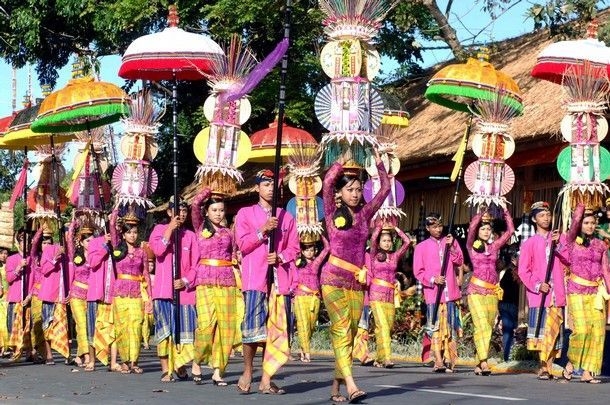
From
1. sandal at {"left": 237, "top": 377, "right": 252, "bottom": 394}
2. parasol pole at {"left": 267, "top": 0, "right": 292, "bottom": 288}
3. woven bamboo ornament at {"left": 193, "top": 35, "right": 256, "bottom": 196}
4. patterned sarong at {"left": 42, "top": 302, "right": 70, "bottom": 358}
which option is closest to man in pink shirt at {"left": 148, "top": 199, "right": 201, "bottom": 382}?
woven bamboo ornament at {"left": 193, "top": 35, "right": 256, "bottom": 196}

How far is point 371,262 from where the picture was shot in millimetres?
17609

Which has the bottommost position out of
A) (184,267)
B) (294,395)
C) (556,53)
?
(294,395)

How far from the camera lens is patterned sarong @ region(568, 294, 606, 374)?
1408 cm

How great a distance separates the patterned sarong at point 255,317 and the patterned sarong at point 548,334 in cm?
357

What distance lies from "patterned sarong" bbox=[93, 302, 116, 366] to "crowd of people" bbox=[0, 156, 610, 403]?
21 millimetres

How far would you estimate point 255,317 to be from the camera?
41.1 ft

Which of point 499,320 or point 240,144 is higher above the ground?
point 240,144

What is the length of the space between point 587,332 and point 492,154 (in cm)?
262

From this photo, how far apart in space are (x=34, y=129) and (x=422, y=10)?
28.0 ft

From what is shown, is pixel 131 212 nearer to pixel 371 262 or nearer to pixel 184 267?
pixel 184 267

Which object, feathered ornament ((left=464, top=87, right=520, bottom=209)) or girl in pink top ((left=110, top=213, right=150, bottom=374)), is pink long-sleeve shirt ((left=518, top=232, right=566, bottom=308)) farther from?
girl in pink top ((left=110, top=213, right=150, bottom=374))

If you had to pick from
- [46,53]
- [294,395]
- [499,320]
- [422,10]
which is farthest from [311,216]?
[46,53]

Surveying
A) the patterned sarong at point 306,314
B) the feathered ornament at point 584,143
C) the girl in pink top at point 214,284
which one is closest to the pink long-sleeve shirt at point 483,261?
the feathered ornament at point 584,143

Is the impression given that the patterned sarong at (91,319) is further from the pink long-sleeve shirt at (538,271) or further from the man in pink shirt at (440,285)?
the pink long-sleeve shirt at (538,271)
